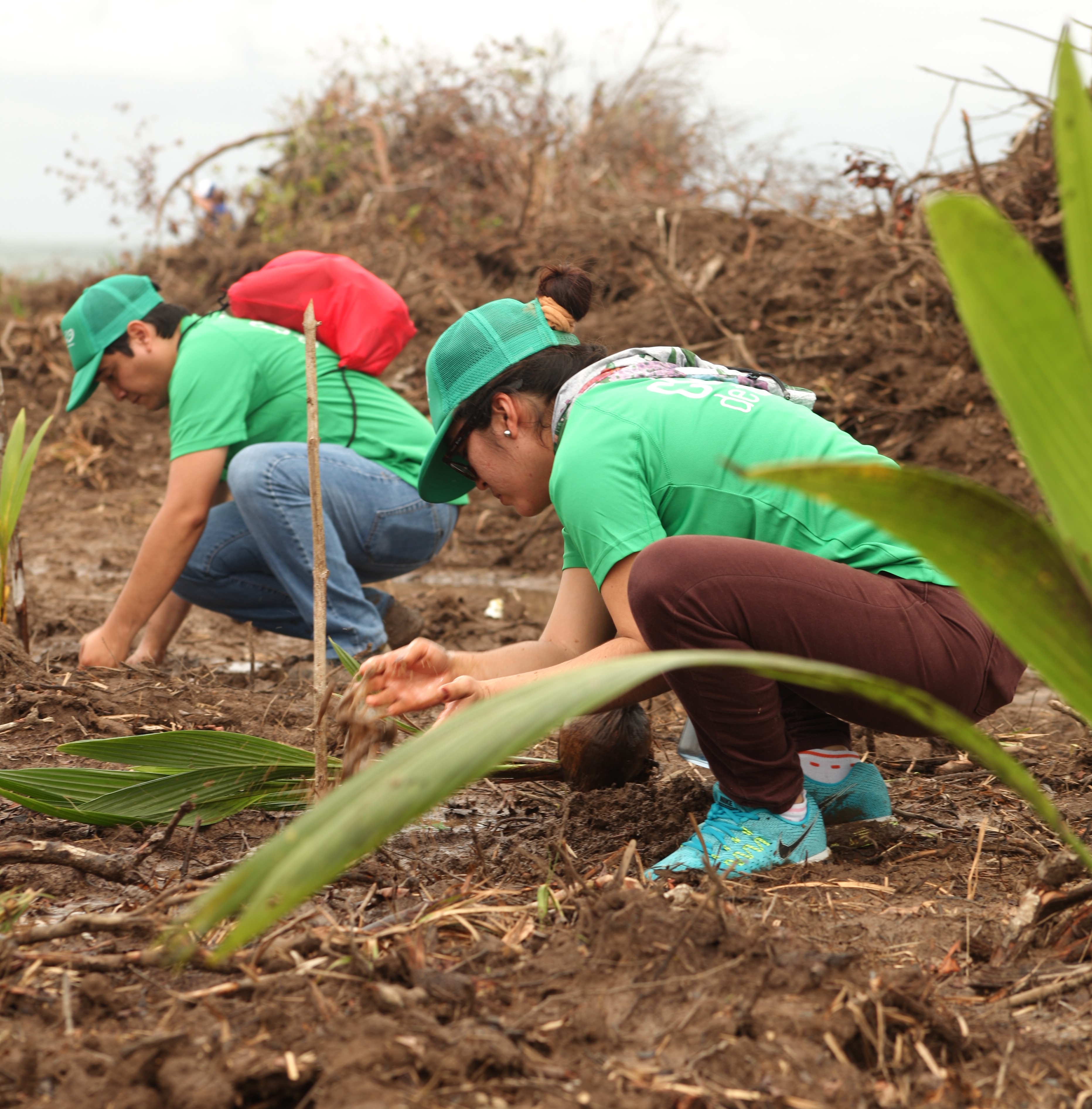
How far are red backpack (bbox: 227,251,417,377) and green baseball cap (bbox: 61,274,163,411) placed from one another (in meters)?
0.32

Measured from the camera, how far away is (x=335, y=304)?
344cm

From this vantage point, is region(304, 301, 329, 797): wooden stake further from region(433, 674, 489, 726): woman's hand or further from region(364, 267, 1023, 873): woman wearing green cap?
region(433, 674, 489, 726): woman's hand

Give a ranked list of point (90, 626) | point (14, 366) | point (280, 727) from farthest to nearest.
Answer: point (14, 366)
point (90, 626)
point (280, 727)

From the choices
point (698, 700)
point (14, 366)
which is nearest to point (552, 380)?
point (698, 700)

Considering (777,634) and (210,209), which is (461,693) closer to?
(777,634)

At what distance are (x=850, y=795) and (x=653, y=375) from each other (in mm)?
879

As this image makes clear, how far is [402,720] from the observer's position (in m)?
2.02

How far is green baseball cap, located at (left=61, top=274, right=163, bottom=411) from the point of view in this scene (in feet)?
10.4

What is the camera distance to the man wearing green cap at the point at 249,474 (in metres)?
3.15

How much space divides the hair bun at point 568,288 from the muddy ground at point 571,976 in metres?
1.00

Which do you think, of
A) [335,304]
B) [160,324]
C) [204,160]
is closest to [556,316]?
[335,304]

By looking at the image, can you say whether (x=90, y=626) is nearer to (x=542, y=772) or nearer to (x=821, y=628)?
(x=542, y=772)

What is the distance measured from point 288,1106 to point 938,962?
2.82ft

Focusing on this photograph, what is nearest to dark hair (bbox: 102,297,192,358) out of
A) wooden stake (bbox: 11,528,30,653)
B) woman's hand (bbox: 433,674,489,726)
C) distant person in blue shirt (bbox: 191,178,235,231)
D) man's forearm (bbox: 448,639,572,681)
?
wooden stake (bbox: 11,528,30,653)
